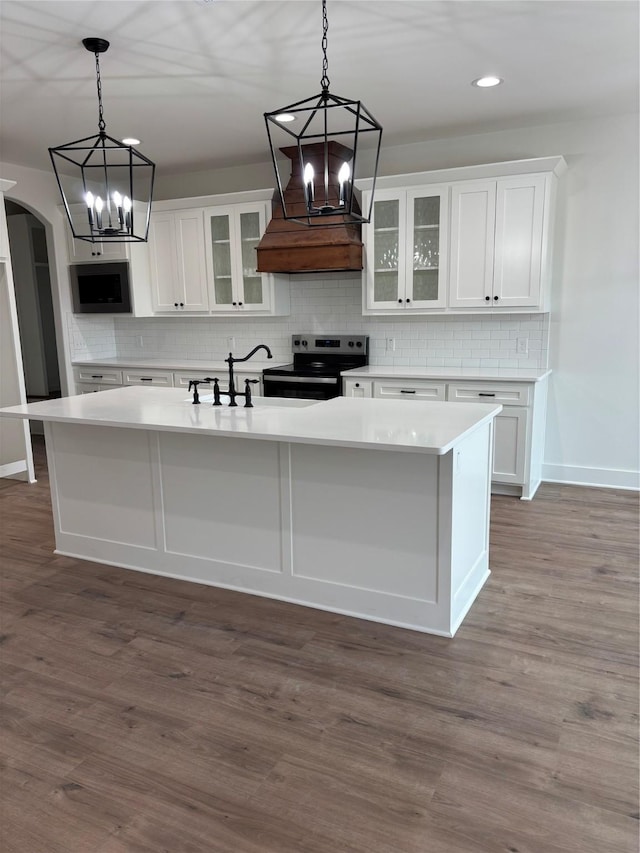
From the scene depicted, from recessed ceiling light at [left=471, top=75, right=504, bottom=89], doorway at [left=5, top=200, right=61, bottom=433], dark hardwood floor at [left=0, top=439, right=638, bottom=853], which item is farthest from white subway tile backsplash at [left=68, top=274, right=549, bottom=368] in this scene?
doorway at [left=5, top=200, right=61, bottom=433]

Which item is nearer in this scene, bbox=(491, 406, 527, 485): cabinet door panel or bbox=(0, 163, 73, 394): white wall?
bbox=(491, 406, 527, 485): cabinet door panel

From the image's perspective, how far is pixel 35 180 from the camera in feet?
19.2

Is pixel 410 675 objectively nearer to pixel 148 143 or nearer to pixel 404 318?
pixel 404 318

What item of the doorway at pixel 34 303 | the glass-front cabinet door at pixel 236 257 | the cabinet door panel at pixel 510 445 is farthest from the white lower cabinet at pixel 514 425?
the doorway at pixel 34 303

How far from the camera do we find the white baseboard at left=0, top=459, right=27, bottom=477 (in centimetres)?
542

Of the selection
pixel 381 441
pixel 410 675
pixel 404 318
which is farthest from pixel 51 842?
pixel 404 318

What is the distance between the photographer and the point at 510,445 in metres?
4.55

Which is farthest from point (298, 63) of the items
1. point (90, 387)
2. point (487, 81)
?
point (90, 387)

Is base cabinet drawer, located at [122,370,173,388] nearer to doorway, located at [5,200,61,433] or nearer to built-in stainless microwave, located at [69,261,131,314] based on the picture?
built-in stainless microwave, located at [69,261,131,314]

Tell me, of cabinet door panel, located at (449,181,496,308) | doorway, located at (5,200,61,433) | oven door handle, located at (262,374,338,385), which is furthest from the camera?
doorway, located at (5,200,61,433)

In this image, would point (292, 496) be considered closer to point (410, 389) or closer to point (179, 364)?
point (410, 389)

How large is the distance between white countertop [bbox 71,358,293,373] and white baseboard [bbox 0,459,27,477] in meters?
1.30

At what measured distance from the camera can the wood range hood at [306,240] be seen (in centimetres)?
492

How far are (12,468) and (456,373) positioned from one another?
3.89 meters
